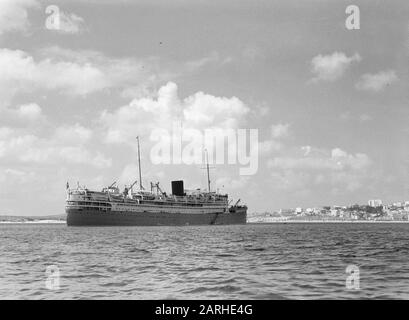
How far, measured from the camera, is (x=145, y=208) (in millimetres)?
100562

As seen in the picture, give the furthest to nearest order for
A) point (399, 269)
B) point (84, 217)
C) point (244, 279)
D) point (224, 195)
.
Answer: point (224, 195) → point (84, 217) → point (399, 269) → point (244, 279)

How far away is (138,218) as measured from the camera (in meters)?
97.1

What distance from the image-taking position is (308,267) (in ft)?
65.1

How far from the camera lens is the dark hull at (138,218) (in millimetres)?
89562

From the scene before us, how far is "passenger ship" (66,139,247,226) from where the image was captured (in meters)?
90.4

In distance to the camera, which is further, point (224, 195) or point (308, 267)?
point (224, 195)

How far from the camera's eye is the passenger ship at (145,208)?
297ft

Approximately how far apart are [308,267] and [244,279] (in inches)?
191

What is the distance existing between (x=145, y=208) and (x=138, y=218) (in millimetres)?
4046

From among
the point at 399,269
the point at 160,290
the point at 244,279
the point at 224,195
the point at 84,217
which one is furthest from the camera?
the point at 224,195

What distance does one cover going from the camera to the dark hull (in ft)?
294
